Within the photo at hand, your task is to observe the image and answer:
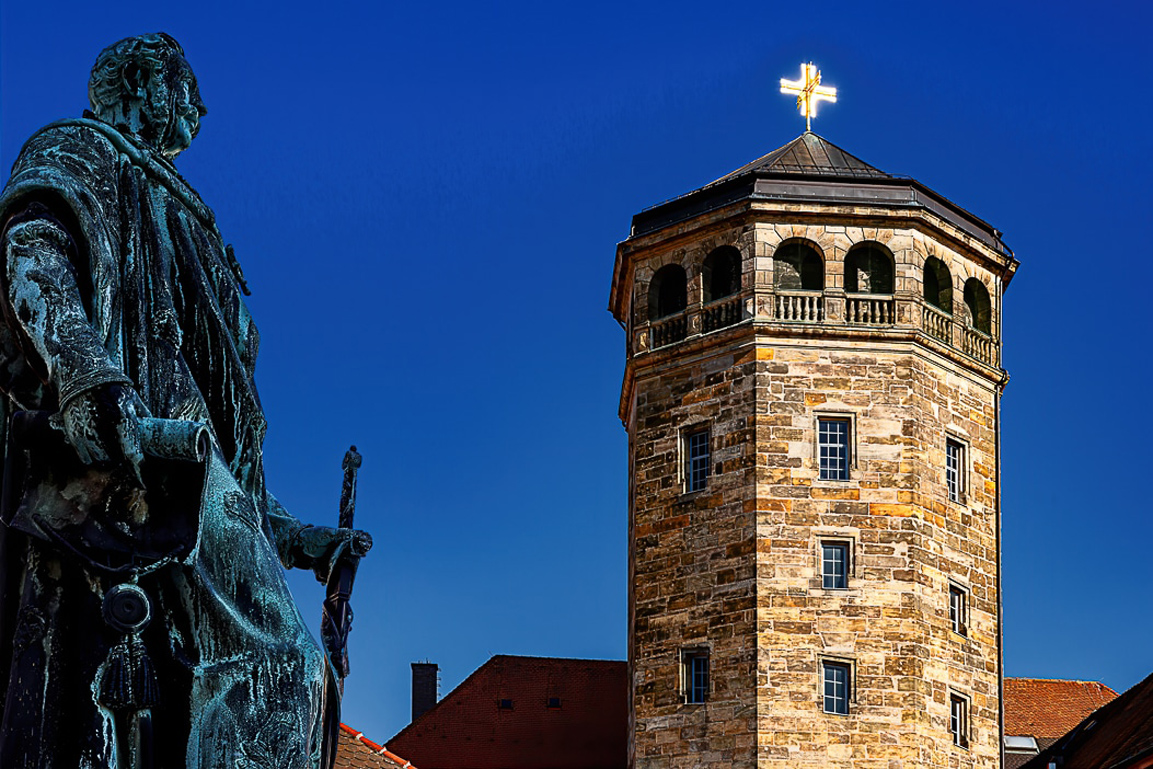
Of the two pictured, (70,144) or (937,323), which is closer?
(70,144)

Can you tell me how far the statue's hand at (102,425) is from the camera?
642 centimetres

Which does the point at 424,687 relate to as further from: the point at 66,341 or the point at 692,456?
the point at 66,341

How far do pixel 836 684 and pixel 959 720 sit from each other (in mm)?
2638

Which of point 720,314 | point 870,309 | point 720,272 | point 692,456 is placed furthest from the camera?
point 720,272

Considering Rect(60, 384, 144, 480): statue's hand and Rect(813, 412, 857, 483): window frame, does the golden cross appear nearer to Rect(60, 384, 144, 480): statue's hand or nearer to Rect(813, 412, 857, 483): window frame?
Rect(813, 412, 857, 483): window frame

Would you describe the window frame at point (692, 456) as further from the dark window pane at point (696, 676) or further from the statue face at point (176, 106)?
the statue face at point (176, 106)

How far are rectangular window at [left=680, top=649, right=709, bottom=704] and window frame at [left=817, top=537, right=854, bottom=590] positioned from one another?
245 centimetres

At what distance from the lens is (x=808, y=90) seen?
190ft

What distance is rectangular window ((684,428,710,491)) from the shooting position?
1920 inches

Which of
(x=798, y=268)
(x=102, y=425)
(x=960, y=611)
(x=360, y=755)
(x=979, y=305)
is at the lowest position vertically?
(x=102, y=425)

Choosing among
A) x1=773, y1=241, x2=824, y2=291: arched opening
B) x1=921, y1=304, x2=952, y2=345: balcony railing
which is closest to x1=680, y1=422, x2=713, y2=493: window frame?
x1=773, y1=241, x2=824, y2=291: arched opening

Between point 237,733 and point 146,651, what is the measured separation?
11.9 inches

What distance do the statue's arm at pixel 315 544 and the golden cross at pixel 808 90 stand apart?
50.3 m

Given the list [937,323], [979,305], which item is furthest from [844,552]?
[979,305]
